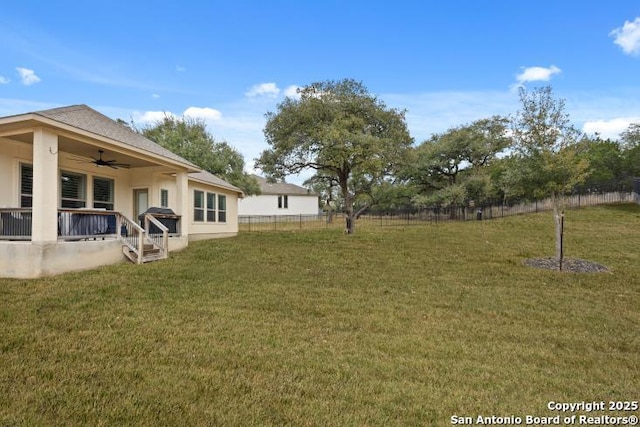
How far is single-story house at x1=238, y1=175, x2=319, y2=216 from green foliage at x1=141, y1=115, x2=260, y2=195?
792 centimetres

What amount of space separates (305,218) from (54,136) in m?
→ 28.5

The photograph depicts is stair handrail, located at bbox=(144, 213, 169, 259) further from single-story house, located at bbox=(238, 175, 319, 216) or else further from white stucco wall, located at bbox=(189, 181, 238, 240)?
single-story house, located at bbox=(238, 175, 319, 216)

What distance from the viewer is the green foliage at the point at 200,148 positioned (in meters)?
23.0

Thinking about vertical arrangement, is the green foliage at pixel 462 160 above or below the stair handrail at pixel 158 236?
above

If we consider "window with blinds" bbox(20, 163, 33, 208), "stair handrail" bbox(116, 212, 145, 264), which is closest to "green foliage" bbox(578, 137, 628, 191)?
"stair handrail" bbox(116, 212, 145, 264)

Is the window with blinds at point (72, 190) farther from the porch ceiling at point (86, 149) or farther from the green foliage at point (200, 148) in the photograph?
the green foliage at point (200, 148)

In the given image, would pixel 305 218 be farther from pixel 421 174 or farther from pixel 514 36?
pixel 514 36

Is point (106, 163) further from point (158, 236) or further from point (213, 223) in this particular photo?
point (213, 223)

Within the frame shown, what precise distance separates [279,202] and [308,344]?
3376 cm

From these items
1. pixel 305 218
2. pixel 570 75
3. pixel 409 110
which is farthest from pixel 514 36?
pixel 305 218

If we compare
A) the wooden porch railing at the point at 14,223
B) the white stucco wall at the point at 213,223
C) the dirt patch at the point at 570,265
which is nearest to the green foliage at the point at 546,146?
the dirt patch at the point at 570,265

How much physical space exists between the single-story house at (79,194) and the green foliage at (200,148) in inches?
378

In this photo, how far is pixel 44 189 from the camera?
7.62 metres

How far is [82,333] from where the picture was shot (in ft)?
15.0
